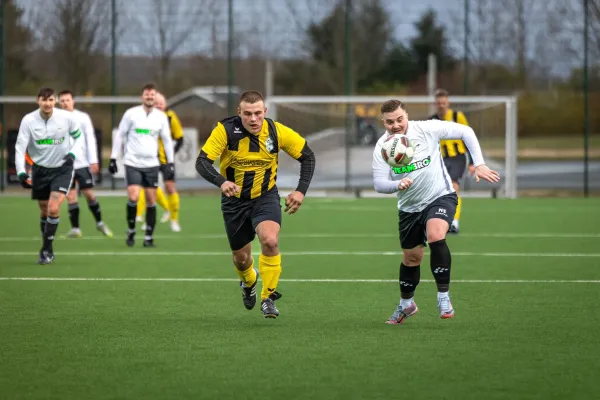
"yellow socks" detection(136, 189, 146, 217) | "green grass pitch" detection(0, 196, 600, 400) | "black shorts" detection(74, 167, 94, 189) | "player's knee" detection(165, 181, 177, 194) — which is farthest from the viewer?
"yellow socks" detection(136, 189, 146, 217)

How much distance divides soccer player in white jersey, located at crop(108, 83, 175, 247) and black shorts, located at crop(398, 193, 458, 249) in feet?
24.0

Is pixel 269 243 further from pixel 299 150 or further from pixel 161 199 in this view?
pixel 161 199

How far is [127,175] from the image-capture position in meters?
16.6

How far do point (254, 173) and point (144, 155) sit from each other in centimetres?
704

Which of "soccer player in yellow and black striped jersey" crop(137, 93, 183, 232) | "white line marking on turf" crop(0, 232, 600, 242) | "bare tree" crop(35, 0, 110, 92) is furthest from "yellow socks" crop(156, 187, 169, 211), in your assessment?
"bare tree" crop(35, 0, 110, 92)

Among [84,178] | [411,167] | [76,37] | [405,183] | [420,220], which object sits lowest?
[420,220]

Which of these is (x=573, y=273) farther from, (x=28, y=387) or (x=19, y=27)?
(x=19, y=27)

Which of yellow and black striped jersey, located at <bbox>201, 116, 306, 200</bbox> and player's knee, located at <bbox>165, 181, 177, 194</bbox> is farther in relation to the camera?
player's knee, located at <bbox>165, 181, 177, 194</bbox>

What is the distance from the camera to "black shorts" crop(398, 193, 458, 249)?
30.8 ft

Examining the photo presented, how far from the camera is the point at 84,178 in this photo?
1712 cm

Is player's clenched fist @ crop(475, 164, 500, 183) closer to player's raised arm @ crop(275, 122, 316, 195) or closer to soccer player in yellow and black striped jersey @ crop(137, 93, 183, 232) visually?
player's raised arm @ crop(275, 122, 316, 195)

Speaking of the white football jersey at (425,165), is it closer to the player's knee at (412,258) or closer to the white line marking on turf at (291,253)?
the player's knee at (412,258)

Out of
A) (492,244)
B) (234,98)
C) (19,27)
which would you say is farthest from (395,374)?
(19,27)

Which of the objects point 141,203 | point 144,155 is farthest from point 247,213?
point 141,203
